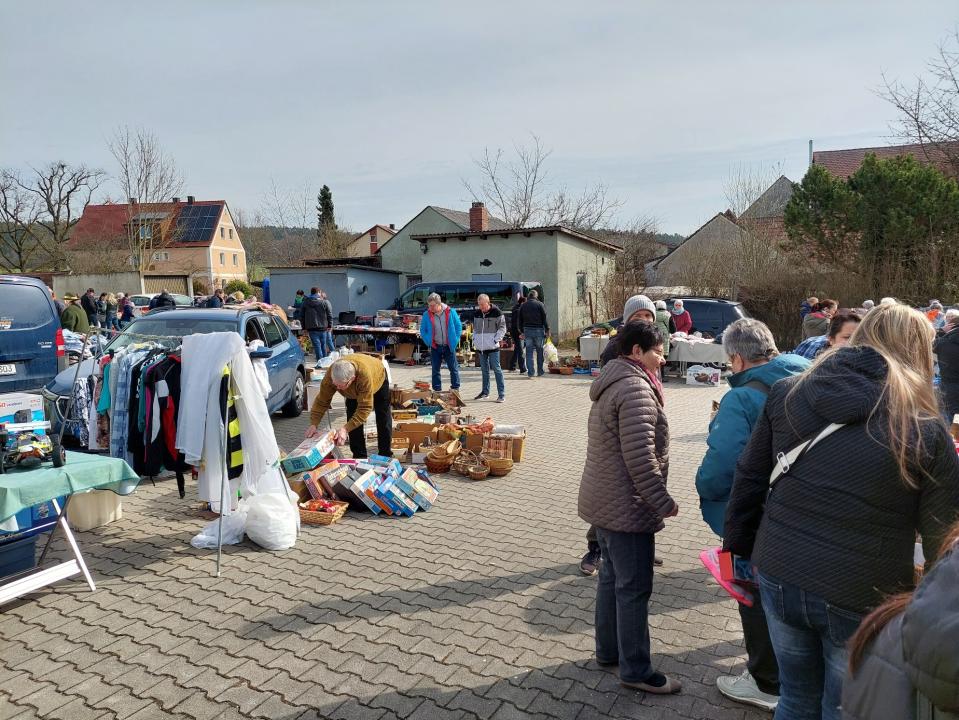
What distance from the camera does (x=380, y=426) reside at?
7.34 m

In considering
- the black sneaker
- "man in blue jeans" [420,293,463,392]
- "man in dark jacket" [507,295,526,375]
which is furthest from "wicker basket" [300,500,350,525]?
"man in dark jacket" [507,295,526,375]

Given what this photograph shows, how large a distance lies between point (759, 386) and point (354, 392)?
4.38 m

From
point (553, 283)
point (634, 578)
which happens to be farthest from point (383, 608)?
point (553, 283)

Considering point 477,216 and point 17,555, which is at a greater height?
point 477,216

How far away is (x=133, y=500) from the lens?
6.49 metres

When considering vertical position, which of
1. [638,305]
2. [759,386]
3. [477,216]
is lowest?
[759,386]

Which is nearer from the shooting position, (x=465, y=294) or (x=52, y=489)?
(x=52, y=489)

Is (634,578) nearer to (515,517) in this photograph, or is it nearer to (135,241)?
(515,517)

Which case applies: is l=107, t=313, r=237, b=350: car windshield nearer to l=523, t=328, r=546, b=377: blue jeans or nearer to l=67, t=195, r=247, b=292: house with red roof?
l=523, t=328, r=546, b=377: blue jeans

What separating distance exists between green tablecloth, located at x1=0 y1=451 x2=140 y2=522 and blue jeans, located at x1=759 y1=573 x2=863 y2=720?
13.1ft

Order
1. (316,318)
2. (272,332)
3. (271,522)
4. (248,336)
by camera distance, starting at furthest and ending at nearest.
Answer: (316,318), (272,332), (248,336), (271,522)

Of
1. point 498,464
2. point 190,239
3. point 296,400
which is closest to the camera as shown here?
point 498,464

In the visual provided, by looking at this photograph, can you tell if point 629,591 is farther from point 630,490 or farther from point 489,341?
point 489,341

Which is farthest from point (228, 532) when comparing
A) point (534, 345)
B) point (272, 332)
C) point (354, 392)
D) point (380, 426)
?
point (534, 345)
